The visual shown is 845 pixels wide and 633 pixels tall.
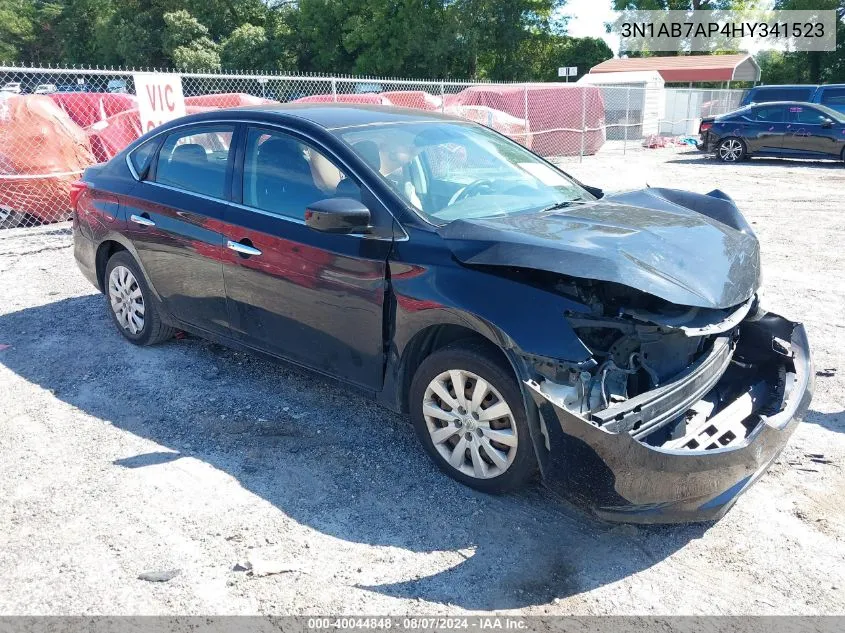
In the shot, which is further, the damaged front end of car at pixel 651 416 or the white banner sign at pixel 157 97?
the white banner sign at pixel 157 97

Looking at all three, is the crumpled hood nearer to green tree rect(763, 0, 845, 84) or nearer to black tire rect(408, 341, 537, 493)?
black tire rect(408, 341, 537, 493)

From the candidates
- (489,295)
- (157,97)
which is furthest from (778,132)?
(489,295)

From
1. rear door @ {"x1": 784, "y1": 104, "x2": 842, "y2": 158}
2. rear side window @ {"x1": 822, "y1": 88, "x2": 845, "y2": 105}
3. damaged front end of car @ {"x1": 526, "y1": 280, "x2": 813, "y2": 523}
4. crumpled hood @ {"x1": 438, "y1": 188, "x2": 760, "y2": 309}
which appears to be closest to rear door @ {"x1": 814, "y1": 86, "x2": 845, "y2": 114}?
rear side window @ {"x1": 822, "y1": 88, "x2": 845, "y2": 105}

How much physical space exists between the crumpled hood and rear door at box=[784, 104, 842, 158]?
1611 centimetres

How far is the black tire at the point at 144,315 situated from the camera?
5043mm

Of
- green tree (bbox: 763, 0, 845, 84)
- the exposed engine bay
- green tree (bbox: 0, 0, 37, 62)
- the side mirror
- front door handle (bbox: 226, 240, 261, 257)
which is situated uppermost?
green tree (bbox: 0, 0, 37, 62)

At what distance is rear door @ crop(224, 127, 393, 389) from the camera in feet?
11.9

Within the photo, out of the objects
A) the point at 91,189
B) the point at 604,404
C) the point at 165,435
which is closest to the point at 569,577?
the point at 604,404

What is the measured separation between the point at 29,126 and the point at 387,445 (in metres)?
8.32

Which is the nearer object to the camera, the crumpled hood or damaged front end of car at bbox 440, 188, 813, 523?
damaged front end of car at bbox 440, 188, 813, 523

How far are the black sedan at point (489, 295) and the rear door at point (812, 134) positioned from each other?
51.0 feet

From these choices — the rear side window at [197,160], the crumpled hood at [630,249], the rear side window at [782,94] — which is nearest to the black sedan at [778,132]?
the rear side window at [782,94]

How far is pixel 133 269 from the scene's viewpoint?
5086 millimetres

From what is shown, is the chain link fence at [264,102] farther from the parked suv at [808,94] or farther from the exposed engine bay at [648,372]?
the exposed engine bay at [648,372]
